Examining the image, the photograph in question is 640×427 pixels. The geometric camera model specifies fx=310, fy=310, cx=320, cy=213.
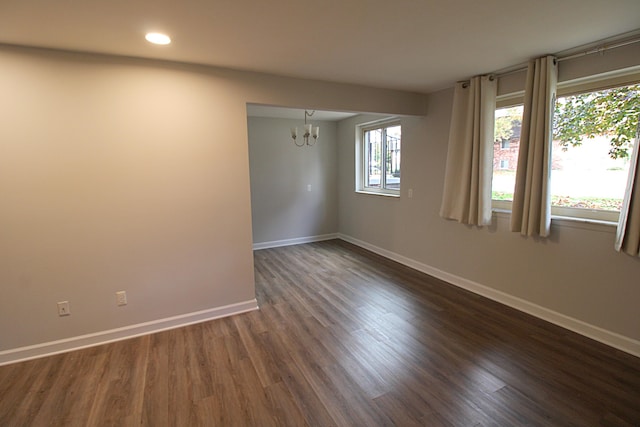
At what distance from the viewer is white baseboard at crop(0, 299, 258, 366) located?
2398 millimetres

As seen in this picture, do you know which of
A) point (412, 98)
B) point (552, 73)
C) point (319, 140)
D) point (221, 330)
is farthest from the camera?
point (319, 140)

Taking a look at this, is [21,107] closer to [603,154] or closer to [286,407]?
[286,407]

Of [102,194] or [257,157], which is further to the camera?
[257,157]

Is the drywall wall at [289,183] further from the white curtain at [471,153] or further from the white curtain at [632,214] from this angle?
the white curtain at [632,214]

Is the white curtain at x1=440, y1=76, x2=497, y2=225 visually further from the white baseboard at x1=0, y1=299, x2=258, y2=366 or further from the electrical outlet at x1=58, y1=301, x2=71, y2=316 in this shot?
the electrical outlet at x1=58, y1=301, x2=71, y2=316

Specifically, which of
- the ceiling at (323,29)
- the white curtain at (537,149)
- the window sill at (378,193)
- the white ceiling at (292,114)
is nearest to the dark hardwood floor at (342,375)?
the white curtain at (537,149)

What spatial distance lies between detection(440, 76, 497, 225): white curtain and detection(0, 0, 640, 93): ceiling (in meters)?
0.43

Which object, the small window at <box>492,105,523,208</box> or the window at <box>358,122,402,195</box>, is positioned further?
the window at <box>358,122,402,195</box>

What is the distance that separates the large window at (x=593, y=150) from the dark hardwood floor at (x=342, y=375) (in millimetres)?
1136

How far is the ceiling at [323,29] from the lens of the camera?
1.77m

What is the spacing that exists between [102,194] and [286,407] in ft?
7.12

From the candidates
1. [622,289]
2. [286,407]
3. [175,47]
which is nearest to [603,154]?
[622,289]

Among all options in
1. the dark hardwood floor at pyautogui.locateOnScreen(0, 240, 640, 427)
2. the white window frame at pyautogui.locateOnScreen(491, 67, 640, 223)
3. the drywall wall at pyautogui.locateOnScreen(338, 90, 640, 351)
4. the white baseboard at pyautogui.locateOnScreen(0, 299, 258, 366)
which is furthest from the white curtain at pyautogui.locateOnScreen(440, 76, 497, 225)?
the white baseboard at pyautogui.locateOnScreen(0, 299, 258, 366)

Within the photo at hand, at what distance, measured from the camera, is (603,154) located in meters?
2.58
